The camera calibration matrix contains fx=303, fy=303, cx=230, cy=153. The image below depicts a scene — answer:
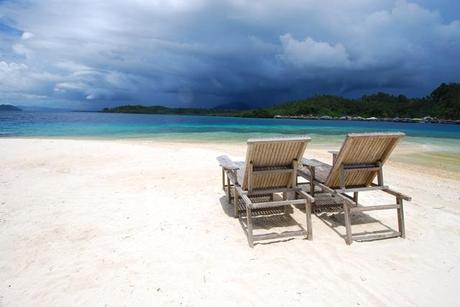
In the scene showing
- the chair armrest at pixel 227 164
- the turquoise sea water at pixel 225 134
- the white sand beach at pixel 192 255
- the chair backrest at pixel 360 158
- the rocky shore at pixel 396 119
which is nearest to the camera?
the white sand beach at pixel 192 255

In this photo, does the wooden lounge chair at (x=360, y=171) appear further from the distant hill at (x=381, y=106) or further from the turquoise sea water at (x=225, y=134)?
the distant hill at (x=381, y=106)

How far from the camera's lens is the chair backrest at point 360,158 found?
4.61m

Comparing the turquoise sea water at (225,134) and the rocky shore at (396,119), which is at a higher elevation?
the turquoise sea water at (225,134)

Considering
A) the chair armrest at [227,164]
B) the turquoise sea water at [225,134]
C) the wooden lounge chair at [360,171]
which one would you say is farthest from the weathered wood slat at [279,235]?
the turquoise sea water at [225,134]

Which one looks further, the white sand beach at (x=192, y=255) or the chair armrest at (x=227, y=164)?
the chair armrest at (x=227, y=164)

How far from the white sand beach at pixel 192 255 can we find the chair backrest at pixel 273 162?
0.77 m

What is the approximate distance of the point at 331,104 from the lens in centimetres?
14188

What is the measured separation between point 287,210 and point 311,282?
225 cm

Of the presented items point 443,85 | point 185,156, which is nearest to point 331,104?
point 443,85

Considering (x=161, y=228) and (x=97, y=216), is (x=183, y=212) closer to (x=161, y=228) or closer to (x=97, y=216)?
(x=161, y=228)

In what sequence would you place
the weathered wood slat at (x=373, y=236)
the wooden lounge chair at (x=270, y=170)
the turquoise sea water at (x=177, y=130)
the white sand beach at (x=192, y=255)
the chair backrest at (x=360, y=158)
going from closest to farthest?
the white sand beach at (x=192, y=255) → the wooden lounge chair at (x=270, y=170) → the weathered wood slat at (x=373, y=236) → the chair backrest at (x=360, y=158) → the turquoise sea water at (x=177, y=130)

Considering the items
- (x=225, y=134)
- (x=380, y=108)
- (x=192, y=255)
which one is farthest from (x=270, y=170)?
(x=380, y=108)

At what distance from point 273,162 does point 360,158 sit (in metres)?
1.44

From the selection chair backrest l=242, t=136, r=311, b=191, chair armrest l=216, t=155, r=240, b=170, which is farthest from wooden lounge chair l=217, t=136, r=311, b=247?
chair armrest l=216, t=155, r=240, b=170
